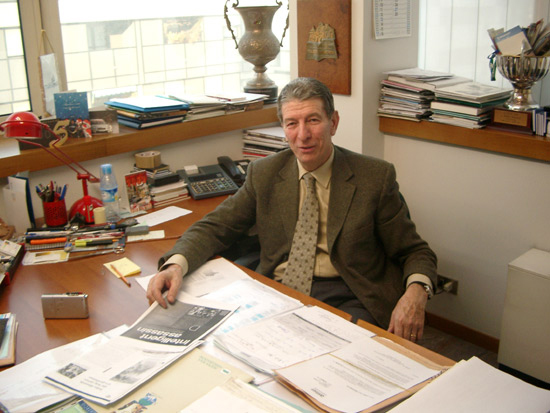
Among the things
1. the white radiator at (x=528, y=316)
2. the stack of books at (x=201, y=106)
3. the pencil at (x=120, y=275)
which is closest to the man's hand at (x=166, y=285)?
the pencil at (x=120, y=275)

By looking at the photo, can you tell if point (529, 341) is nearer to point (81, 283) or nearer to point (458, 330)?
point (458, 330)

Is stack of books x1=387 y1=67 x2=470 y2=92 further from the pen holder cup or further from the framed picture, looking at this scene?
the pen holder cup

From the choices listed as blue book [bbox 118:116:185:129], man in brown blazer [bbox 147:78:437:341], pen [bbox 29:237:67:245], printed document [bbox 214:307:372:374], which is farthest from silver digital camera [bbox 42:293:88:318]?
blue book [bbox 118:116:185:129]

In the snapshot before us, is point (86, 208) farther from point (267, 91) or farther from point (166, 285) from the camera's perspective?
point (267, 91)

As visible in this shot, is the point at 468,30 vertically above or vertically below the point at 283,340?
above

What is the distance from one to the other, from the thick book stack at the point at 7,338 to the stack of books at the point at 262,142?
1.63 metres

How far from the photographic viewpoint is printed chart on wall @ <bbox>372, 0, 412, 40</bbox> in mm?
2621

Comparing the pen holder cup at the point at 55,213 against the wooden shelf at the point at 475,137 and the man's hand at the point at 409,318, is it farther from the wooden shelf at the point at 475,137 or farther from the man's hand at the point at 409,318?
the wooden shelf at the point at 475,137

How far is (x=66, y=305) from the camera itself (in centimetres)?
157

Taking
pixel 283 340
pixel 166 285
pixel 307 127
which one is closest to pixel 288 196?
pixel 307 127

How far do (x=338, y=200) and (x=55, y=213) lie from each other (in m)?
1.11

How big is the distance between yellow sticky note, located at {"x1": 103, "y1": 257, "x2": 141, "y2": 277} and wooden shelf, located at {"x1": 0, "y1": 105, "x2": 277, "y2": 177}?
66 centimetres

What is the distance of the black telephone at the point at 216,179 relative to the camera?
260 centimetres

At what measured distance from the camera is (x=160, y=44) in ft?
10.3
